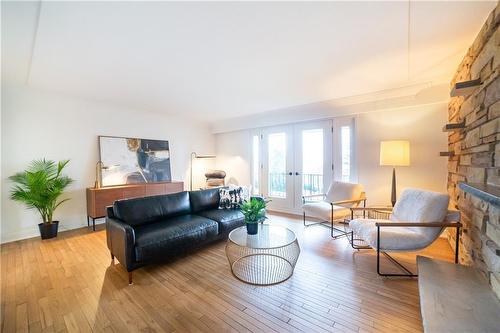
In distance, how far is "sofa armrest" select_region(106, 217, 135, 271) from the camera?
209cm

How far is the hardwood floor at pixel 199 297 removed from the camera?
1585mm

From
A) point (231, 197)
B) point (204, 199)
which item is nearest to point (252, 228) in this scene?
point (231, 197)

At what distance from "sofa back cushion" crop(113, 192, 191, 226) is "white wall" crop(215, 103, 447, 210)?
10.5 feet

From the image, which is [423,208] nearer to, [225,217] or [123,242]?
[225,217]

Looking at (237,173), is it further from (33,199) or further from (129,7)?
(129,7)

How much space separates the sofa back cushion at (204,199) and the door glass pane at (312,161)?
212cm

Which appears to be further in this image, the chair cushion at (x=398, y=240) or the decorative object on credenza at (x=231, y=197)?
the decorative object on credenza at (x=231, y=197)

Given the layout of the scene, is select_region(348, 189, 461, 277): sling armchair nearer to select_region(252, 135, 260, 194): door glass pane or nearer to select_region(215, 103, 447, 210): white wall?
select_region(215, 103, 447, 210): white wall

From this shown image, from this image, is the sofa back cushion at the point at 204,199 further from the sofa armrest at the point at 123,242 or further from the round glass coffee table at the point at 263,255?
the sofa armrest at the point at 123,242

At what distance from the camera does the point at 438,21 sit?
71.2 inches

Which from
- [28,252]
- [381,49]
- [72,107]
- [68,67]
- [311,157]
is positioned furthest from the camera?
[311,157]

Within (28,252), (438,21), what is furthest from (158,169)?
(438,21)

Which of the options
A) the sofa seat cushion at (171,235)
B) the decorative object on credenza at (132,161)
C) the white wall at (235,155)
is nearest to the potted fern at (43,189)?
the decorative object on credenza at (132,161)

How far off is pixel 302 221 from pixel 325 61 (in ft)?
9.48
